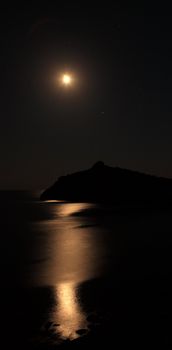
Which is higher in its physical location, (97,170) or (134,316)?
(97,170)

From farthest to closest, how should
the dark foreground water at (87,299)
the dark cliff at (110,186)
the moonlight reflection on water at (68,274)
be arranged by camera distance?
the dark cliff at (110,186), the moonlight reflection on water at (68,274), the dark foreground water at (87,299)

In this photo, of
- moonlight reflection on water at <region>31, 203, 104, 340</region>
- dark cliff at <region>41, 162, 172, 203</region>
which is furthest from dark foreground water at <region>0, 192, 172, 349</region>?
dark cliff at <region>41, 162, 172, 203</region>

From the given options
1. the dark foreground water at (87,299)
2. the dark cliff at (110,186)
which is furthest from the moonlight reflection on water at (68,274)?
the dark cliff at (110,186)

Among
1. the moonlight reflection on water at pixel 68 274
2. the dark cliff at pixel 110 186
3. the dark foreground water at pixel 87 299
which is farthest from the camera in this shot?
the dark cliff at pixel 110 186

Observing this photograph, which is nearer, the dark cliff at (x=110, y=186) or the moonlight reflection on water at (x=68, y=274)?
the moonlight reflection on water at (x=68, y=274)

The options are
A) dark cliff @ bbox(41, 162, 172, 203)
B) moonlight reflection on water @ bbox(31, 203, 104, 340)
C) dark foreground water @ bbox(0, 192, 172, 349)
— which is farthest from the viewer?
dark cliff @ bbox(41, 162, 172, 203)

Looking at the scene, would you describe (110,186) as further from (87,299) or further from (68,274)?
(87,299)

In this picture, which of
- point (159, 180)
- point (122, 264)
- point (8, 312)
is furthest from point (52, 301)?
point (159, 180)

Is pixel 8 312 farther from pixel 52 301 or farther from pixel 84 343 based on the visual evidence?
pixel 84 343

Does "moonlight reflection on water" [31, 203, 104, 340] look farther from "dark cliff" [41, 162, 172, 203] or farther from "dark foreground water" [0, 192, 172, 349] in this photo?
"dark cliff" [41, 162, 172, 203]

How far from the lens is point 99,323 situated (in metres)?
8.44

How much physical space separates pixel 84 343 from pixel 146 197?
96.8 metres

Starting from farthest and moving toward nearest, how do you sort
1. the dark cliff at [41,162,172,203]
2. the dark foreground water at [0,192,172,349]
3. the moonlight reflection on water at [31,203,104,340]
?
the dark cliff at [41,162,172,203] → the moonlight reflection on water at [31,203,104,340] → the dark foreground water at [0,192,172,349]

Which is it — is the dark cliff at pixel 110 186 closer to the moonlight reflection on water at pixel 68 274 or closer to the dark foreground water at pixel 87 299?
the moonlight reflection on water at pixel 68 274
